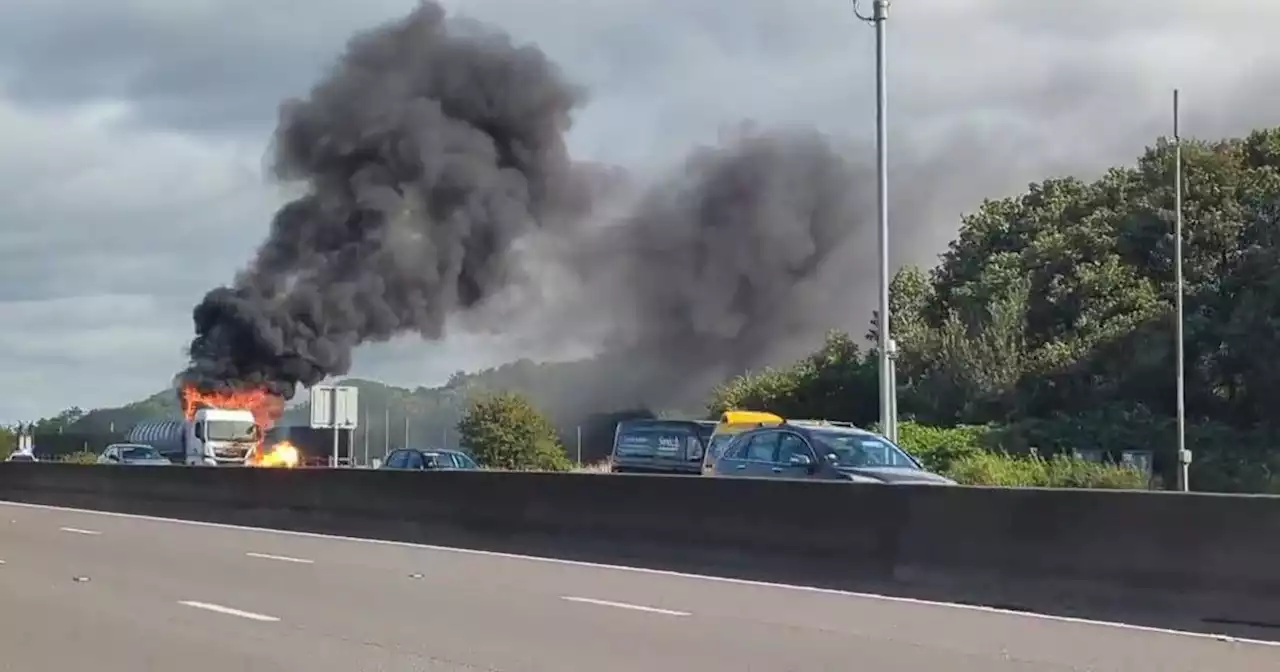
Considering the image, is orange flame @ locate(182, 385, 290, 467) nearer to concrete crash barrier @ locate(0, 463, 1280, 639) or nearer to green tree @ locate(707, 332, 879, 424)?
green tree @ locate(707, 332, 879, 424)

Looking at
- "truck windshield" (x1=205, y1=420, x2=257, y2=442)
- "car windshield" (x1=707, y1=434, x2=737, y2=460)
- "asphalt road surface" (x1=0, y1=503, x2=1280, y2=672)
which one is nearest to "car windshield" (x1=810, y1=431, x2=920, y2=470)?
"car windshield" (x1=707, y1=434, x2=737, y2=460)

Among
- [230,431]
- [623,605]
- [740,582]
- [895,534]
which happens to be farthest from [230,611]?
[230,431]

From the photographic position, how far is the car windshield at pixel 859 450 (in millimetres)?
20922

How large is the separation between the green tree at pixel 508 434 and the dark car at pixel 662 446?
24.3 m

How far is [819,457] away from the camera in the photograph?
20.9 meters

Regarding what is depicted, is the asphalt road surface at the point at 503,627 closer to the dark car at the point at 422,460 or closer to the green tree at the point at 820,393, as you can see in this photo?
the dark car at the point at 422,460

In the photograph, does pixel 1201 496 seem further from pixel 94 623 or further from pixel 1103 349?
pixel 1103 349

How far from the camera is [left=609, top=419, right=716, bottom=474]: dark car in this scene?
3225 centimetres

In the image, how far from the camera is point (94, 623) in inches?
517

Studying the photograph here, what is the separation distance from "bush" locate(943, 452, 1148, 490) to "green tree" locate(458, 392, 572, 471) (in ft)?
78.3

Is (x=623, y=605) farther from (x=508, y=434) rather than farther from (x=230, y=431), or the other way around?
(x=508, y=434)

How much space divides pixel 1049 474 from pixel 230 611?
935 inches

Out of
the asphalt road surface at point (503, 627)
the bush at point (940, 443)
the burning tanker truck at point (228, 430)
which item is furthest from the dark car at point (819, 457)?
the burning tanker truck at point (228, 430)

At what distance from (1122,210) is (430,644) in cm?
5253
